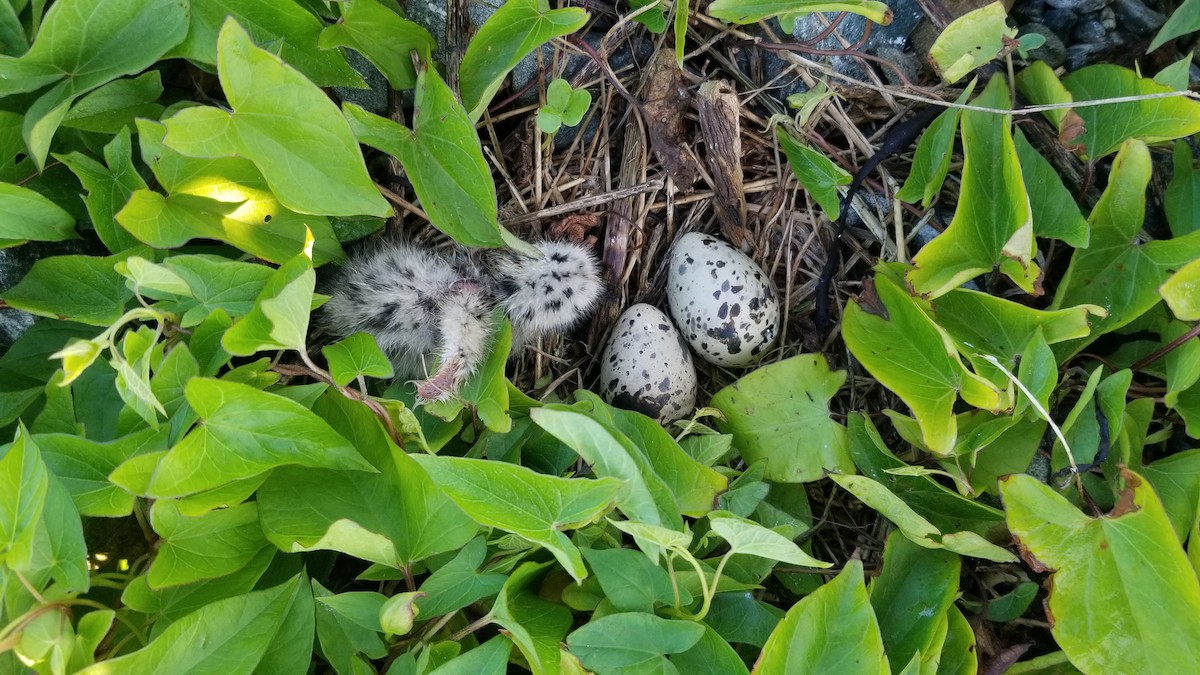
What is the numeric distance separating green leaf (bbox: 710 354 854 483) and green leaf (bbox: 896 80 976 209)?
341mm

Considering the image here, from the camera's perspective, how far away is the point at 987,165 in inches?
49.0

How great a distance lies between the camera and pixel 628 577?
Answer: 1.08 m

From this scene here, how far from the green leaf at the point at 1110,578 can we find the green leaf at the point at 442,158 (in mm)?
872

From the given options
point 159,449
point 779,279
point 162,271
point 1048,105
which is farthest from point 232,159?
point 1048,105

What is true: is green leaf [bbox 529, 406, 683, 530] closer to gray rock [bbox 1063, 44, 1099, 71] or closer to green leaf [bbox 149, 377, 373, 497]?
green leaf [bbox 149, 377, 373, 497]

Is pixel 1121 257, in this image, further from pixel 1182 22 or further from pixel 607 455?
pixel 607 455

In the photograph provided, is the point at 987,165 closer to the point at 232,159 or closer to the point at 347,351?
the point at 347,351

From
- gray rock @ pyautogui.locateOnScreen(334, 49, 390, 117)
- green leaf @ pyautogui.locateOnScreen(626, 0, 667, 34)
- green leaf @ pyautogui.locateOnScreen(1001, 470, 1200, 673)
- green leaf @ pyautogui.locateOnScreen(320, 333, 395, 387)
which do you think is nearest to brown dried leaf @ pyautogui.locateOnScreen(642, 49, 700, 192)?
green leaf @ pyautogui.locateOnScreen(626, 0, 667, 34)

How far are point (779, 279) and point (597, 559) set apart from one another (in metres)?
0.78

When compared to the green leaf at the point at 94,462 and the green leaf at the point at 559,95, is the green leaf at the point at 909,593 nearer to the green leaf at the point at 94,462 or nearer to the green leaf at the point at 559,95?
the green leaf at the point at 559,95

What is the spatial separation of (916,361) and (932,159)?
38 cm

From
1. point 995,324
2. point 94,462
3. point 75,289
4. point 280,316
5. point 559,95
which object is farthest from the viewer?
point 559,95

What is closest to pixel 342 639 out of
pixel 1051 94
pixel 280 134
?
pixel 280 134

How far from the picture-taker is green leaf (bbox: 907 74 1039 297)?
1.18 m
